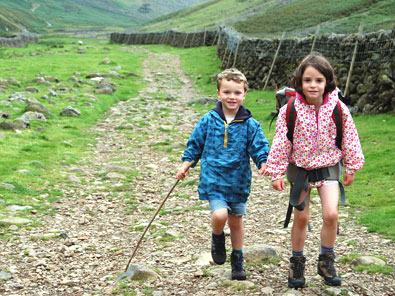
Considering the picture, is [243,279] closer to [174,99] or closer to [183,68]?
[174,99]

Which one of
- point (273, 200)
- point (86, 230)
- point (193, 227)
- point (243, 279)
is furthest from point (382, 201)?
point (86, 230)

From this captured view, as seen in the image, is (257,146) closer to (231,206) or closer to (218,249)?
(231,206)

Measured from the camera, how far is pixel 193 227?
7.86m

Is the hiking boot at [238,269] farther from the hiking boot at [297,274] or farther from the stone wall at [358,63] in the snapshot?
the stone wall at [358,63]

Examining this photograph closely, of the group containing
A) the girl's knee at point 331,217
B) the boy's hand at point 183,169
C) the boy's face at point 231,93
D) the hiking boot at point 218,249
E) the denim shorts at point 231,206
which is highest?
the boy's face at point 231,93

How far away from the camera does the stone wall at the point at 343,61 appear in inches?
603

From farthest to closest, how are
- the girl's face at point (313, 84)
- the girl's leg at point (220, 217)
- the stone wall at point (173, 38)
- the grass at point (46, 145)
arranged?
the stone wall at point (173, 38) < the grass at point (46, 145) < the girl's leg at point (220, 217) < the girl's face at point (313, 84)

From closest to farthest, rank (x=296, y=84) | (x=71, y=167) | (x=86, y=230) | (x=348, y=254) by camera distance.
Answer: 1. (x=296, y=84)
2. (x=348, y=254)
3. (x=86, y=230)
4. (x=71, y=167)

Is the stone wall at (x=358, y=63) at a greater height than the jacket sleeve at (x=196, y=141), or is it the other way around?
the stone wall at (x=358, y=63)

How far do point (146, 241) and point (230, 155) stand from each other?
2.67m

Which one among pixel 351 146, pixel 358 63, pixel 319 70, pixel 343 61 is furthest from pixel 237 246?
pixel 343 61

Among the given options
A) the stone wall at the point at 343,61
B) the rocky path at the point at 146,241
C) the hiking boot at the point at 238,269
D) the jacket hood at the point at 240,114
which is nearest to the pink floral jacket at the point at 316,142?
the jacket hood at the point at 240,114

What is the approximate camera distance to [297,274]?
5176 mm

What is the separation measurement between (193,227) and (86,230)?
5.50 ft
